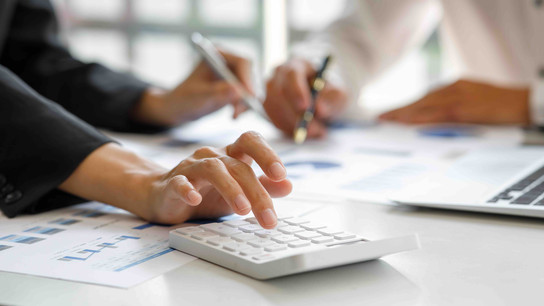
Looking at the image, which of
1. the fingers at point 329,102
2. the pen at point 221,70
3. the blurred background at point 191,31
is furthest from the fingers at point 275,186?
the blurred background at point 191,31

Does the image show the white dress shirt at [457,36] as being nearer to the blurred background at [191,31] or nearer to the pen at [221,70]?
the pen at [221,70]

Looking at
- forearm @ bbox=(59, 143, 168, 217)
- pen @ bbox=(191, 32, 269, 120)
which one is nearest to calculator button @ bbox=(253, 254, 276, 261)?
forearm @ bbox=(59, 143, 168, 217)

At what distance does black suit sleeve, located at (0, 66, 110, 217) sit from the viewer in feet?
2.28

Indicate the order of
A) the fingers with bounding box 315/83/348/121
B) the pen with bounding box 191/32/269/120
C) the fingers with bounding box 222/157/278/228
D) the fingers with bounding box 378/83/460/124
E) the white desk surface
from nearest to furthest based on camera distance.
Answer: the white desk surface < the fingers with bounding box 222/157/278/228 < the pen with bounding box 191/32/269/120 < the fingers with bounding box 315/83/348/121 < the fingers with bounding box 378/83/460/124

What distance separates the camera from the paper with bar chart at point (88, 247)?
50 cm

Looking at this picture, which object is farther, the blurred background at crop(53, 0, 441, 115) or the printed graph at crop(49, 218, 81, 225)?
the blurred background at crop(53, 0, 441, 115)

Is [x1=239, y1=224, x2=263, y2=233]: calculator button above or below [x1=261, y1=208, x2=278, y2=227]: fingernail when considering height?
below

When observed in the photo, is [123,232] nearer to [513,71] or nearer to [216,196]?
[216,196]

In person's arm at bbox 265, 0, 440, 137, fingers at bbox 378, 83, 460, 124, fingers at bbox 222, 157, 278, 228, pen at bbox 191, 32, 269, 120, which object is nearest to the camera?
fingers at bbox 222, 157, 278, 228

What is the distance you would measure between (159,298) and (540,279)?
289 mm

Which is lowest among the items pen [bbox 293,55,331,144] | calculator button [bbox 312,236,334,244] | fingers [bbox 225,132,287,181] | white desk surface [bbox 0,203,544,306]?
white desk surface [bbox 0,203,544,306]

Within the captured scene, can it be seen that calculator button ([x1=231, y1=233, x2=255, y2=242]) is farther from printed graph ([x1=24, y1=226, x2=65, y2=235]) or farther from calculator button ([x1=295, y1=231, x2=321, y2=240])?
printed graph ([x1=24, y1=226, x2=65, y2=235])

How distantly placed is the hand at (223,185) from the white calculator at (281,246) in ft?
0.07

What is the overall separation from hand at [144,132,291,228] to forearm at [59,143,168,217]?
0.02 meters
